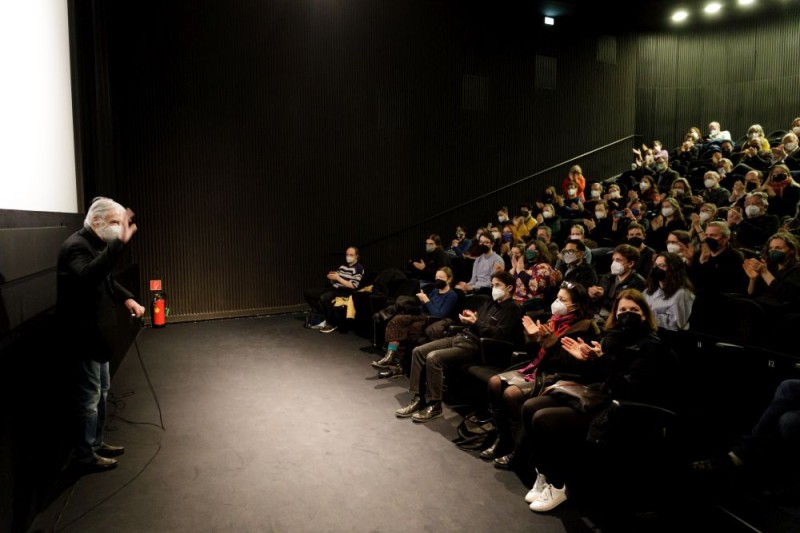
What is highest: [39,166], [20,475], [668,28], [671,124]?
[668,28]

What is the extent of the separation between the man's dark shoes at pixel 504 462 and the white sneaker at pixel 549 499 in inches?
14.4

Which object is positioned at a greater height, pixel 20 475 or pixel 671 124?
pixel 671 124

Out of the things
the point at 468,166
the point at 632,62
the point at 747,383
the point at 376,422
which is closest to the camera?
the point at 747,383

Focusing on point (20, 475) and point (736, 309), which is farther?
point (736, 309)

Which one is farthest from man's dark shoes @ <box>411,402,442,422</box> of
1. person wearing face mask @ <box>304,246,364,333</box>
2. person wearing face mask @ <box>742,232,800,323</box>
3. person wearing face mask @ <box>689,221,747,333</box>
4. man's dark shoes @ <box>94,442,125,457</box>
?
person wearing face mask @ <box>304,246,364,333</box>

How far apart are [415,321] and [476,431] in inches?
60.3

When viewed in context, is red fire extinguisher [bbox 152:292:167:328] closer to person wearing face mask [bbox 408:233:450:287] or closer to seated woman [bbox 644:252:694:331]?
person wearing face mask [bbox 408:233:450:287]

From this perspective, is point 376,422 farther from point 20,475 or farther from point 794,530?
point 794,530

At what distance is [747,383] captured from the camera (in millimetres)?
2797

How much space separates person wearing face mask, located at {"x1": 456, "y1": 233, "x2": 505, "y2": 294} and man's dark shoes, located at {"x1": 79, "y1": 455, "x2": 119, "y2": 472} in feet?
12.5

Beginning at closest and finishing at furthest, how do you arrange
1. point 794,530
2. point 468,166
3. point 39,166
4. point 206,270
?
point 794,530, point 39,166, point 206,270, point 468,166

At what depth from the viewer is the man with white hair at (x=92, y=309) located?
265 cm

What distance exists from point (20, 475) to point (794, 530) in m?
3.12

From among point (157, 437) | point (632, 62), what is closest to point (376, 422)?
point (157, 437)
